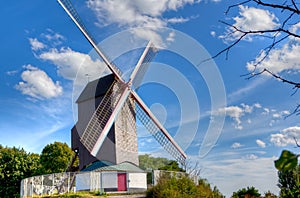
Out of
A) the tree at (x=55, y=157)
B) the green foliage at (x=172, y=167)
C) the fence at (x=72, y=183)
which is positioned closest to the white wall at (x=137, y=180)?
the fence at (x=72, y=183)

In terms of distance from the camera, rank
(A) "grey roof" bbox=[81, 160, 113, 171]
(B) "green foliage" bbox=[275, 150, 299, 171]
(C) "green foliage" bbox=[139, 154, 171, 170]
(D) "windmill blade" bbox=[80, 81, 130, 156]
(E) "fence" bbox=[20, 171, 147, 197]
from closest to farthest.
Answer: (B) "green foliage" bbox=[275, 150, 299, 171], (E) "fence" bbox=[20, 171, 147, 197], (A) "grey roof" bbox=[81, 160, 113, 171], (D) "windmill blade" bbox=[80, 81, 130, 156], (C) "green foliage" bbox=[139, 154, 171, 170]

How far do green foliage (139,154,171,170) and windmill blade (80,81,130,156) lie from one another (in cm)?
382

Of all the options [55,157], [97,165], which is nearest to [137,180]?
[97,165]

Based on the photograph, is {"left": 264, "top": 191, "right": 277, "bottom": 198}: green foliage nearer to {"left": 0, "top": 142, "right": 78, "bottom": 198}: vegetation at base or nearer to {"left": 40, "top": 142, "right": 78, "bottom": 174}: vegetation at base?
{"left": 0, "top": 142, "right": 78, "bottom": 198}: vegetation at base

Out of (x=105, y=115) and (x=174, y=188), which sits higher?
(x=105, y=115)

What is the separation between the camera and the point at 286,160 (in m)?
0.68

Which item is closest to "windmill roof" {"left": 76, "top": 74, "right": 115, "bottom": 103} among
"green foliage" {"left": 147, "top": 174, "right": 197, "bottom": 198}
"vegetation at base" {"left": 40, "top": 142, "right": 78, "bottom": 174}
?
"green foliage" {"left": 147, "top": 174, "right": 197, "bottom": 198}

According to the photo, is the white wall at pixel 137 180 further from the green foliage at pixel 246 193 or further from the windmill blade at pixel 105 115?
the green foliage at pixel 246 193

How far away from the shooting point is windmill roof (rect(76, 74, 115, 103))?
23.4 m

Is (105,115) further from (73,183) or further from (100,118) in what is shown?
(73,183)

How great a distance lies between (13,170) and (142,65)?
12871mm

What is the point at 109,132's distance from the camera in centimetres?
2209

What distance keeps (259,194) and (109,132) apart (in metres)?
9.76

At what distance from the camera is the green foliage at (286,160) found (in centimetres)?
67
